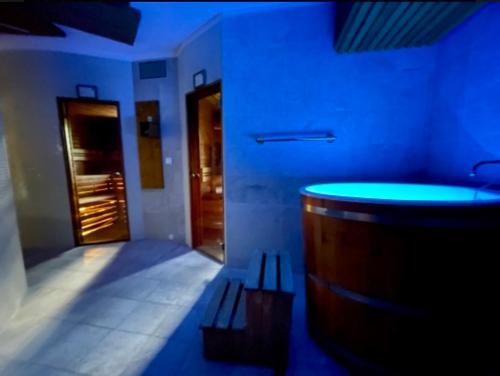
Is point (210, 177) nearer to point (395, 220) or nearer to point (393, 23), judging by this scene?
point (393, 23)

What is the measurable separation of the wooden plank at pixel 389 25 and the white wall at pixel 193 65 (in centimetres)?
134

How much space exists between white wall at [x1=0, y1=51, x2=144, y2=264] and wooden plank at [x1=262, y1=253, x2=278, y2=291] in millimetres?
2479

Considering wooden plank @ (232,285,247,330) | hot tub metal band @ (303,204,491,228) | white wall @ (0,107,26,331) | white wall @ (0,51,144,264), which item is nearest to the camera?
hot tub metal band @ (303,204,491,228)

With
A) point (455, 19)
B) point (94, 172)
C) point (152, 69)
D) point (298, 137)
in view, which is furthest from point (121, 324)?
point (94, 172)

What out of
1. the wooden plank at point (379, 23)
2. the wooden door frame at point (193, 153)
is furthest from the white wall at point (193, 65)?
the wooden plank at point (379, 23)

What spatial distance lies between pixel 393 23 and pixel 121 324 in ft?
9.21

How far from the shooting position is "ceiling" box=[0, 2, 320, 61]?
2.03 meters

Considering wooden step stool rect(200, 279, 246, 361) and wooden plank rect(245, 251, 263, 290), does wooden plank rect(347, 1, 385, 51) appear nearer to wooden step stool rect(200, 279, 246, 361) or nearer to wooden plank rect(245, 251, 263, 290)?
wooden plank rect(245, 251, 263, 290)

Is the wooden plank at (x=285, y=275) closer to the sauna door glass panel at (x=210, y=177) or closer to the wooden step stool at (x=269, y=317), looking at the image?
the wooden step stool at (x=269, y=317)

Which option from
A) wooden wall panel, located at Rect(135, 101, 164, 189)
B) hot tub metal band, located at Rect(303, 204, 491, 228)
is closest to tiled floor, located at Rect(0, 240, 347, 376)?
A: hot tub metal band, located at Rect(303, 204, 491, 228)

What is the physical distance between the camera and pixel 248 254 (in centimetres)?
246

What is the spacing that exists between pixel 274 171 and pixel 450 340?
164 centimetres

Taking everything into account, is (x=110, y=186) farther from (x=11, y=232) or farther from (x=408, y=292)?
(x=408, y=292)

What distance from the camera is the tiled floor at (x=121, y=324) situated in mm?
1351
